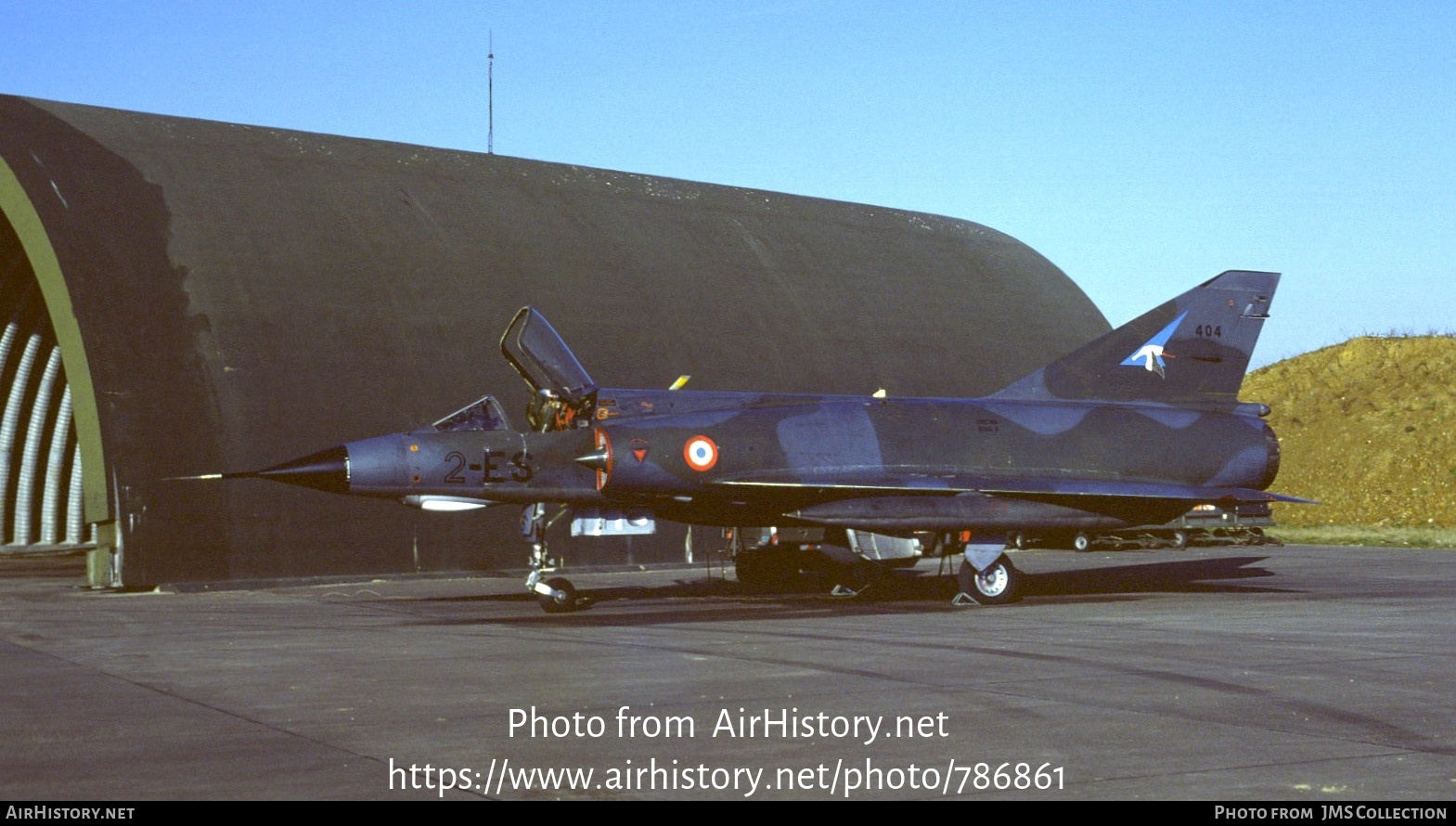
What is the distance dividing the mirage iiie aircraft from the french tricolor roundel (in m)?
0.02

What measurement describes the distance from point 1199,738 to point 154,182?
2303cm

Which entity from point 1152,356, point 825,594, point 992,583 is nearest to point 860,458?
point 992,583

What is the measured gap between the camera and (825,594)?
2202 cm

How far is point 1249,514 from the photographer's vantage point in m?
34.8

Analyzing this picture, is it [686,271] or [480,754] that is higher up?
[686,271]

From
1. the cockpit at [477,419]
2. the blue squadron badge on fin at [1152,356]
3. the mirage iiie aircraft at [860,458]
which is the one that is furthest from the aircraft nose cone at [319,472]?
the blue squadron badge on fin at [1152,356]

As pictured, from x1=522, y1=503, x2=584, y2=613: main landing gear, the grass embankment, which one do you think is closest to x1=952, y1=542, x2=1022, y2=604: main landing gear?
x1=522, y1=503, x2=584, y2=613: main landing gear

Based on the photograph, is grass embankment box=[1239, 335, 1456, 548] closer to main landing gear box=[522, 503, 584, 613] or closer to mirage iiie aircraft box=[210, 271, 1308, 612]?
mirage iiie aircraft box=[210, 271, 1308, 612]

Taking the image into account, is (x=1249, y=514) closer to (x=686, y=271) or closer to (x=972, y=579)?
(x=686, y=271)

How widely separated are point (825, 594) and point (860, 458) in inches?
125

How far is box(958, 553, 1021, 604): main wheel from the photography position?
19641 mm

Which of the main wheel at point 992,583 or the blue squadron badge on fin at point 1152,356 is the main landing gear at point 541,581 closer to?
the main wheel at point 992,583

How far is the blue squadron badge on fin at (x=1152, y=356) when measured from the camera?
22.0 metres
